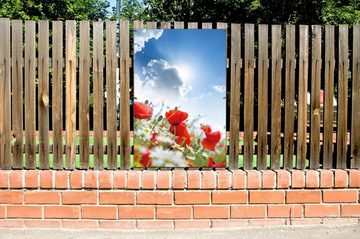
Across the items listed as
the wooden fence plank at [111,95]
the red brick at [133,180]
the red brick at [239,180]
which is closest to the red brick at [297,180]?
the red brick at [239,180]

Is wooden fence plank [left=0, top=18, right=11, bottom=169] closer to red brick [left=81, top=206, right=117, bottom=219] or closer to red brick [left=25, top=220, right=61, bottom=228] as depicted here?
red brick [left=25, top=220, right=61, bottom=228]

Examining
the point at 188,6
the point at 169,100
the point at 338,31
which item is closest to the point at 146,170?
the point at 169,100

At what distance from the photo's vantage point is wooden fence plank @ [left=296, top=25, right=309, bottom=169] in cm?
462

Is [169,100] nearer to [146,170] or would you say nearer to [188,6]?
[146,170]

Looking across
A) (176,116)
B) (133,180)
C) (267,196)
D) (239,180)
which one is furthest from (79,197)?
(267,196)

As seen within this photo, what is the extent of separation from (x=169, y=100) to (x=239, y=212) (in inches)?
49.8

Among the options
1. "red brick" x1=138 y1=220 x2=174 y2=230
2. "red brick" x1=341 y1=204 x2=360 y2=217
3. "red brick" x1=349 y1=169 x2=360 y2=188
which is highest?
"red brick" x1=349 y1=169 x2=360 y2=188

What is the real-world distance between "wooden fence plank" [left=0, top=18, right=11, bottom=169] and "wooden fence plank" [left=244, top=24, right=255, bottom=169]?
2285mm

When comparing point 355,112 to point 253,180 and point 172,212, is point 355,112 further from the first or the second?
point 172,212

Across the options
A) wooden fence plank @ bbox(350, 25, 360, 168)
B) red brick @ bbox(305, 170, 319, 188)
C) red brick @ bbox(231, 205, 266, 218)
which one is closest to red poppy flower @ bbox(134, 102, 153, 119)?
red brick @ bbox(231, 205, 266, 218)

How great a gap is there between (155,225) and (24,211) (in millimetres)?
1239

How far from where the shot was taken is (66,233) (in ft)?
14.5

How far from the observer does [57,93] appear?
455cm

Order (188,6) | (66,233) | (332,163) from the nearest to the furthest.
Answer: (66,233)
(332,163)
(188,6)
